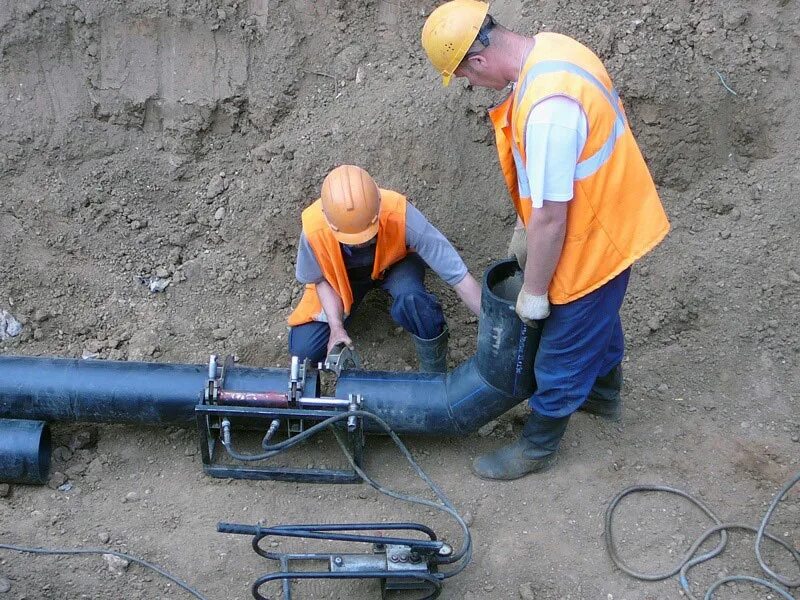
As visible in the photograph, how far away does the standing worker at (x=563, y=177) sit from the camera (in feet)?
8.04

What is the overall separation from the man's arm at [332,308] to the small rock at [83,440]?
118cm

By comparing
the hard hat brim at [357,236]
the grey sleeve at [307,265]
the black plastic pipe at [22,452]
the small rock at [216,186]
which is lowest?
the black plastic pipe at [22,452]

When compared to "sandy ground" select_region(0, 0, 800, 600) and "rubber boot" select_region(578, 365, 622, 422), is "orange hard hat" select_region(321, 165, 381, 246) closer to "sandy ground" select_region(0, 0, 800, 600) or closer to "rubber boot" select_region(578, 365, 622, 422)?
"sandy ground" select_region(0, 0, 800, 600)

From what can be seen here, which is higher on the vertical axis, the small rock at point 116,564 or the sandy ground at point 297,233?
the sandy ground at point 297,233

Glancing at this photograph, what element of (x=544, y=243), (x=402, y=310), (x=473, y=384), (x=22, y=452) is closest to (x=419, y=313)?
(x=402, y=310)

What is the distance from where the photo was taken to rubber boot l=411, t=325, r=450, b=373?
3.72 meters

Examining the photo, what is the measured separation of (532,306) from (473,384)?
595 millimetres

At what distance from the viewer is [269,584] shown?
3129 millimetres

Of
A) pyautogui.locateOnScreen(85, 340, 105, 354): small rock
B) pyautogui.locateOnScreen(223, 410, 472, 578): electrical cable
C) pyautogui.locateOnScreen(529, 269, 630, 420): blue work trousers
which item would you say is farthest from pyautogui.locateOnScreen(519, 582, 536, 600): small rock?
pyautogui.locateOnScreen(85, 340, 105, 354): small rock

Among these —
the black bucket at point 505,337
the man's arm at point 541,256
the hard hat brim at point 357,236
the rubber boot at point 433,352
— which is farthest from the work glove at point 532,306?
the rubber boot at point 433,352

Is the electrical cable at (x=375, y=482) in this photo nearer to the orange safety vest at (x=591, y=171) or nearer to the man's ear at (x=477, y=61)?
the orange safety vest at (x=591, y=171)

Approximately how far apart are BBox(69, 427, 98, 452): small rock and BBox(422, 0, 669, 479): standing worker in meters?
2.06

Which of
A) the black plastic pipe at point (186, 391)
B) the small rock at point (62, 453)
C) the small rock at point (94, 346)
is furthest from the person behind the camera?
the small rock at point (94, 346)

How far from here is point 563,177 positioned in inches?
96.9
